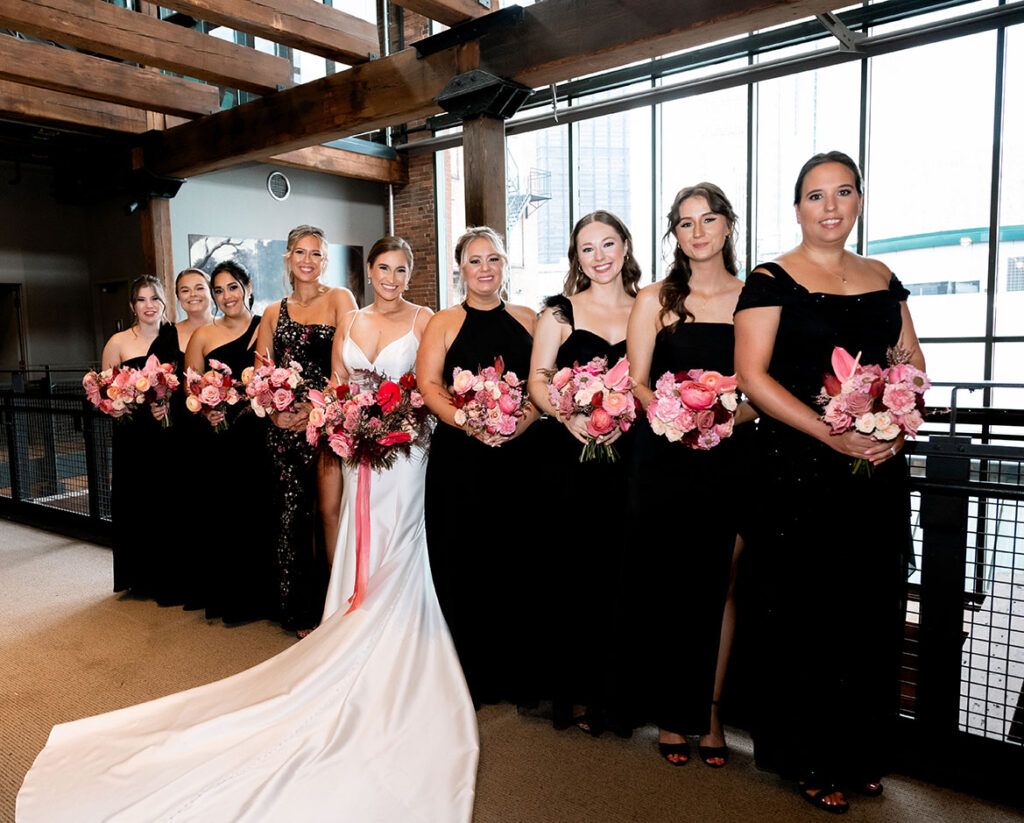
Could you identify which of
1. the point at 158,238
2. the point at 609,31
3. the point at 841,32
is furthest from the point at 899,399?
the point at 158,238

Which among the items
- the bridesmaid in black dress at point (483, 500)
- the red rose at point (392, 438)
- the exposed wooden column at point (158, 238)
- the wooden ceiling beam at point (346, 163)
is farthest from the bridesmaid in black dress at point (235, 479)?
the wooden ceiling beam at point (346, 163)

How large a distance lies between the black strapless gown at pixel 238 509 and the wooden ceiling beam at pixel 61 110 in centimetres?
447

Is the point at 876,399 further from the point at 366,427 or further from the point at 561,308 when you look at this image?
the point at 366,427

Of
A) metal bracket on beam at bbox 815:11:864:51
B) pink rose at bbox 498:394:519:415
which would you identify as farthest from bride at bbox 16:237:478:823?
metal bracket on beam at bbox 815:11:864:51

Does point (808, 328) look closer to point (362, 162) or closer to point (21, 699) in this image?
point (21, 699)

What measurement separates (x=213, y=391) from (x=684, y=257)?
2424 millimetres

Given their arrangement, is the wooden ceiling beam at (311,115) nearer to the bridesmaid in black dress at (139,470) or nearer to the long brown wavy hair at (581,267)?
the bridesmaid in black dress at (139,470)

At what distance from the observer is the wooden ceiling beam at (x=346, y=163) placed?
421 inches

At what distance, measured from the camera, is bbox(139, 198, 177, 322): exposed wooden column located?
28.3ft

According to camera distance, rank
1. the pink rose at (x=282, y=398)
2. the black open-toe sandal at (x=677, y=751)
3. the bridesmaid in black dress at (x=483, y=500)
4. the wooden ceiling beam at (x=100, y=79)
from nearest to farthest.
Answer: the black open-toe sandal at (x=677, y=751)
the bridesmaid in black dress at (x=483, y=500)
the pink rose at (x=282, y=398)
the wooden ceiling beam at (x=100, y=79)

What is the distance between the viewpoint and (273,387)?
3.54 metres

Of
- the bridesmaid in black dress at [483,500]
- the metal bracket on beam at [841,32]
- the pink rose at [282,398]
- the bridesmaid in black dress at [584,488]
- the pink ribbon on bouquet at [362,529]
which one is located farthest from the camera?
the metal bracket on beam at [841,32]

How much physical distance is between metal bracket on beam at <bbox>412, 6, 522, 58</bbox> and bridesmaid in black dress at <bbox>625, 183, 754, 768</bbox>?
297 cm

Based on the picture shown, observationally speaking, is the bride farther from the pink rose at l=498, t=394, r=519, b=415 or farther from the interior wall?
the interior wall
